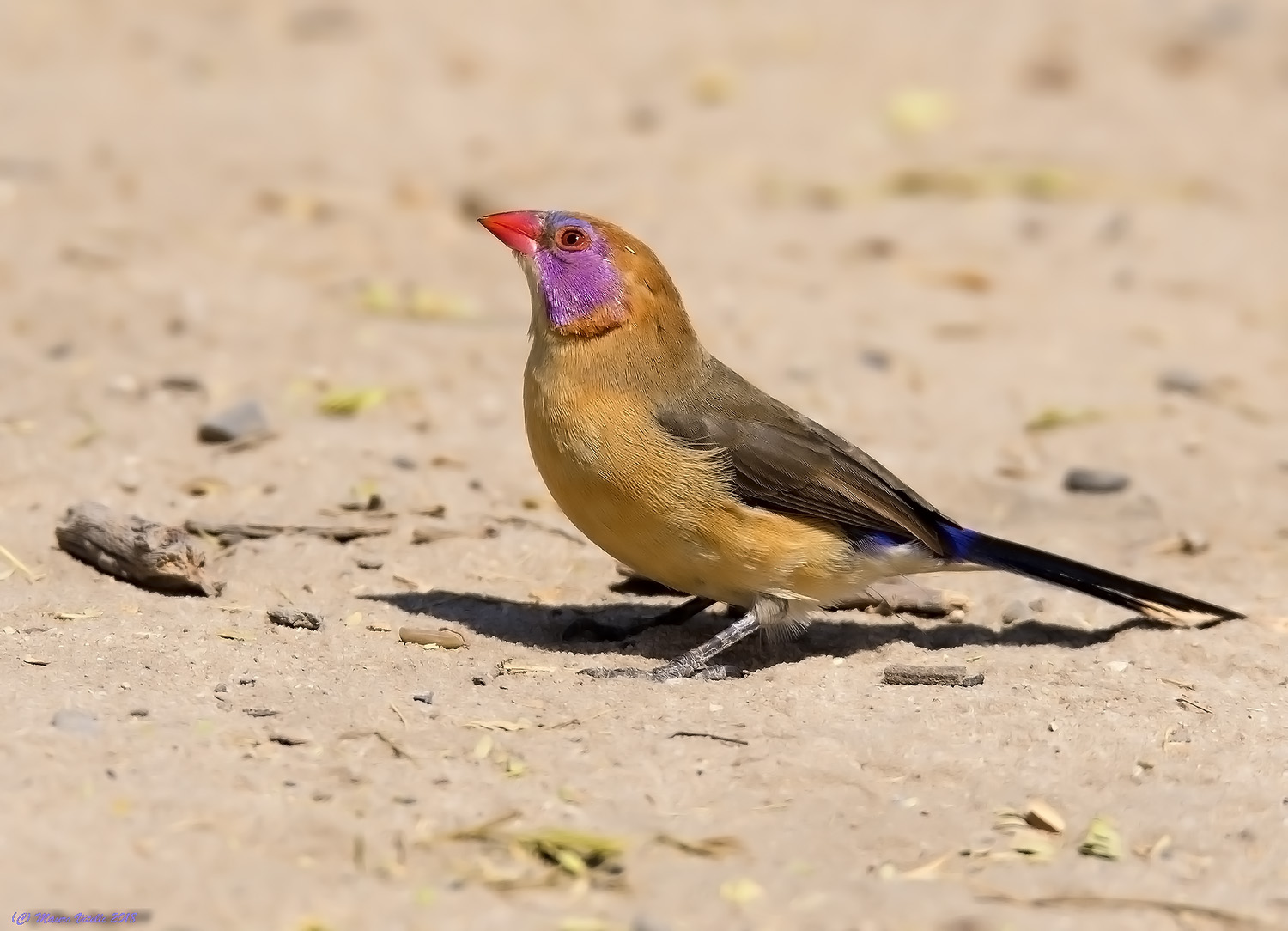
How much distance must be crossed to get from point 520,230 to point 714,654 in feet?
5.02

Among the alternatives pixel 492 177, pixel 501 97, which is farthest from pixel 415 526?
pixel 501 97

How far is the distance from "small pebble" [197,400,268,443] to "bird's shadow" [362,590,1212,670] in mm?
1509

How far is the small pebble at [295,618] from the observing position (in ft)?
17.1

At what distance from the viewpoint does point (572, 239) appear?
552cm

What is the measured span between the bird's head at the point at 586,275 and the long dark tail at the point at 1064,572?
130 centimetres

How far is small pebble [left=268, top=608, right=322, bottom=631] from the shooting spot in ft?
17.1

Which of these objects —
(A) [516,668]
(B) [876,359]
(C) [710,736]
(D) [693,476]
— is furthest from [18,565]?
(B) [876,359]

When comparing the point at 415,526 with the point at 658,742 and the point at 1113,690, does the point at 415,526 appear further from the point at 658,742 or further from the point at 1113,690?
the point at 1113,690

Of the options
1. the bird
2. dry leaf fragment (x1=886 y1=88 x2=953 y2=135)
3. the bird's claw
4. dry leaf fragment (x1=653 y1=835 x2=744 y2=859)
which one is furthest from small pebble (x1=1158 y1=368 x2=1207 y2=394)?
dry leaf fragment (x1=653 y1=835 x2=744 y2=859)

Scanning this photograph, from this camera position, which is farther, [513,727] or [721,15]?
[721,15]

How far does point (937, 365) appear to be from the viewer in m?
8.41

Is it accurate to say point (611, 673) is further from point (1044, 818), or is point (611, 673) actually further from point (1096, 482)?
point (1096, 482)

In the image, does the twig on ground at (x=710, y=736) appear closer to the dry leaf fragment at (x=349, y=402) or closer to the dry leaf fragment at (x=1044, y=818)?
the dry leaf fragment at (x=1044, y=818)

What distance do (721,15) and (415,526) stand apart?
8922 millimetres
